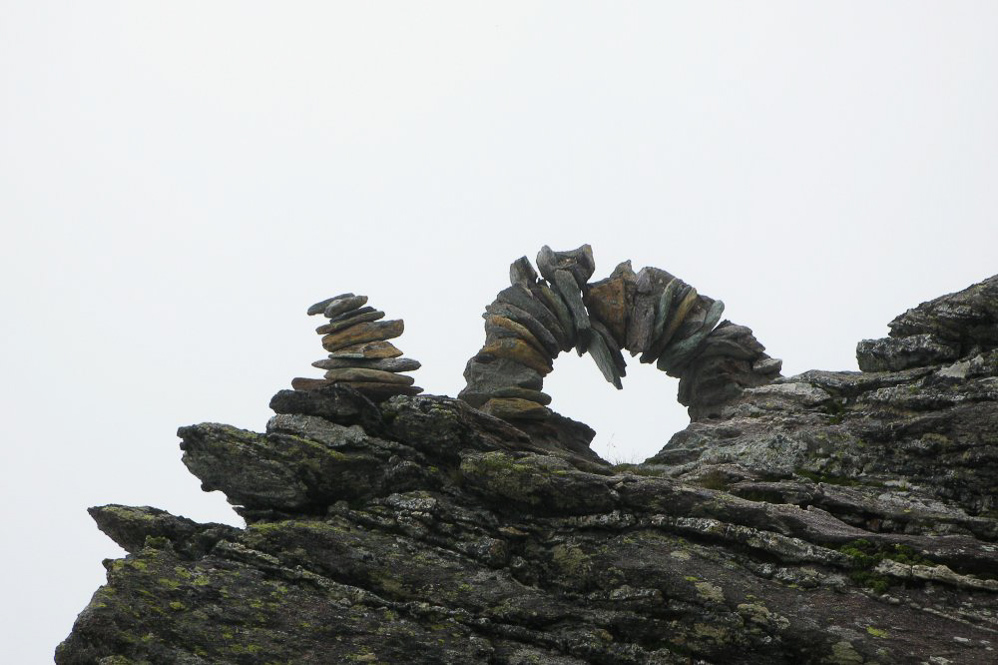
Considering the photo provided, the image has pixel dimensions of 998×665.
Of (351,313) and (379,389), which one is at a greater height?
(351,313)

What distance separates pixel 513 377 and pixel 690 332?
6.10 meters

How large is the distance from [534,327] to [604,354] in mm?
2541

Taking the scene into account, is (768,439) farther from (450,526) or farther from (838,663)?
(450,526)

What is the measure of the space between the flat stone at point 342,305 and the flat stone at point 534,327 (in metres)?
3.94

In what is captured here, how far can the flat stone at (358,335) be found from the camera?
22503 mm

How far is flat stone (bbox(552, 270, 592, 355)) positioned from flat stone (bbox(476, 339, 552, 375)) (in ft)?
5.53

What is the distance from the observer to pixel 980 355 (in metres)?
19.1

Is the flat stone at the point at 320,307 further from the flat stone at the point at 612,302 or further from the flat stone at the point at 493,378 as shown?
the flat stone at the point at 612,302

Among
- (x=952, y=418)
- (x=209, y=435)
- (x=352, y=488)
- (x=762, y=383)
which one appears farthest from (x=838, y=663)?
(x=209, y=435)

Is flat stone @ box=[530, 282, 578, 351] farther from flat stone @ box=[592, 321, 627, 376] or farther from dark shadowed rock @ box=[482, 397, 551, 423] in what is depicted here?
dark shadowed rock @ box=[482, 397, 551, 423]

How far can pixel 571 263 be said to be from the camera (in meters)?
25.6

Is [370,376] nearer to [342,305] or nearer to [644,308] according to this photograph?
[342,305]

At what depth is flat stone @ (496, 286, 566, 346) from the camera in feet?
80.2

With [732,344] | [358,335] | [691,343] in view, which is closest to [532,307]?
[691,343]
